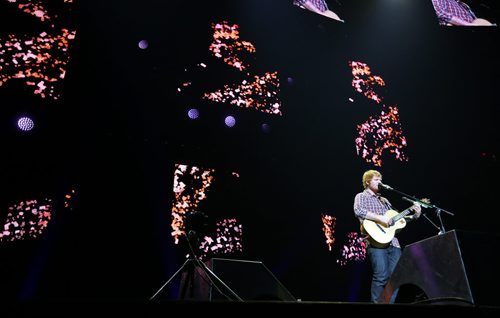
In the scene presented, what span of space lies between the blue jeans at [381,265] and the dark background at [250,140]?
1449mm

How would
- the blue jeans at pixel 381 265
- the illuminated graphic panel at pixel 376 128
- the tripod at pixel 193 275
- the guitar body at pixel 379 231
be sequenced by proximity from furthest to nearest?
1. the illuminated graphic panel at pixel 376 128
2. the guitar body at pixel 379 231
3. the blue jeans at pixel 381 265
4. the tripod at pixel 193 275

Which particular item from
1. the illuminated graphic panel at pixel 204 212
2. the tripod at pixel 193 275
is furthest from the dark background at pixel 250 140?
the tripod at pixel 193 275

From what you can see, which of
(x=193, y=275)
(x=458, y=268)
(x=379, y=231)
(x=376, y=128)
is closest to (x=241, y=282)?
(x=193, y=275)

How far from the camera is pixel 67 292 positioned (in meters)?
3.68

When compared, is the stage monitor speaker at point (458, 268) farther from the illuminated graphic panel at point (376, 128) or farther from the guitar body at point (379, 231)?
the illuminated graphic panel at point (376, 128)

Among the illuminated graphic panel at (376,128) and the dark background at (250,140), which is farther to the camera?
the illuminated graphic panel at (376,128)

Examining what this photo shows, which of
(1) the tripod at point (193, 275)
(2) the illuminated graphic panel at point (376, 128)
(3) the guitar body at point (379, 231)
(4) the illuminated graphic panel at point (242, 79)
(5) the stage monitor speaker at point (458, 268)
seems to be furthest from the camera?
(2) the illuminated graphic panel at point (376, 128)

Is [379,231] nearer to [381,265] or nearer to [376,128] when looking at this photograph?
[381,265]

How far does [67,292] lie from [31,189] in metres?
1.20

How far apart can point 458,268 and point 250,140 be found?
423 cm

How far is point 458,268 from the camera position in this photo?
1387 mm

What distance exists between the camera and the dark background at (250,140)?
4020mm

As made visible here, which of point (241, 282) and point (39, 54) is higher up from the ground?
point (241, 282)

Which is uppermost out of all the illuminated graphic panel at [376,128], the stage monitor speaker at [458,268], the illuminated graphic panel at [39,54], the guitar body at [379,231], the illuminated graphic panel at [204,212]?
the stage monitor speaker at [458,268]
